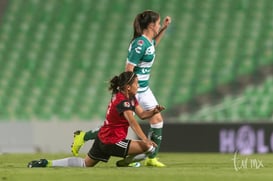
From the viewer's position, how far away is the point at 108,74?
742 inches

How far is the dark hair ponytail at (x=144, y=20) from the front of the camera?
9781mm

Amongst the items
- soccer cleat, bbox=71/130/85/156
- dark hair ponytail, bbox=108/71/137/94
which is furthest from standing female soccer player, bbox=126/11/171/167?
soccer cleat, bbox=71/130/85/156

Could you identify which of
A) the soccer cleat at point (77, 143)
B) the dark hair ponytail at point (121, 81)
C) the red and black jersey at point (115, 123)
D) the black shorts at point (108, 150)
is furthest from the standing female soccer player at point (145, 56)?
the soccer cleat at point (77, 143)

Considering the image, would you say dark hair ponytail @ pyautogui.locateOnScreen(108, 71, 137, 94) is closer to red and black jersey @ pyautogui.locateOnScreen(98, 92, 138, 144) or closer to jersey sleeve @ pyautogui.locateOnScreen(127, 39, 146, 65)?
red and black jersey @ pyautogui.locateOnScreen(98, 92, 138, 144)

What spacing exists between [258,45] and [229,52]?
0.64 meters

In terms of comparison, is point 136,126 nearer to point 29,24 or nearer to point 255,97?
point 255,97

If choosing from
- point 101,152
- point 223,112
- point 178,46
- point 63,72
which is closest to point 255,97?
point 223,112

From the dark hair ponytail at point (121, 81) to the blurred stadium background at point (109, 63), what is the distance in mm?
6287

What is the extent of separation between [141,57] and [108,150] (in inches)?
47.9

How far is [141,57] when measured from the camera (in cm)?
986

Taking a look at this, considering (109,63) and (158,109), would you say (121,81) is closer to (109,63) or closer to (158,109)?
(158,109)

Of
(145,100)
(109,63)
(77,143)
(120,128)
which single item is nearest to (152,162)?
(145,100)

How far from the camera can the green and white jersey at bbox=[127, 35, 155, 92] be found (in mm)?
9766

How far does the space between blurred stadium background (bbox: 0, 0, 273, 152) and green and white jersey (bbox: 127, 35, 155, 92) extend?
219 inches
